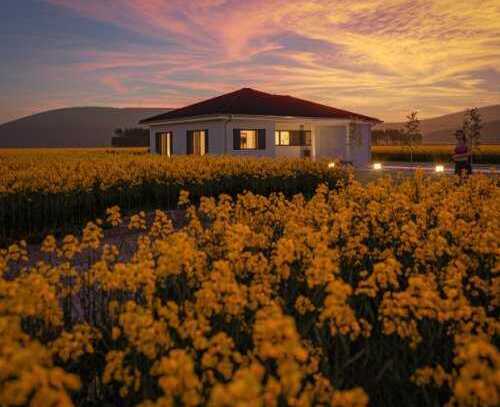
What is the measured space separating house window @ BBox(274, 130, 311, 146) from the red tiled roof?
1518mm

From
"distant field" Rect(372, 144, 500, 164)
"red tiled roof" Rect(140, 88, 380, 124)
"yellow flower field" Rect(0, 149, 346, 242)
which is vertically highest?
"red tiled roof" Rect(140, 88, 380, 124)

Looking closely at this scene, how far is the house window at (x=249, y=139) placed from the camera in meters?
30.0

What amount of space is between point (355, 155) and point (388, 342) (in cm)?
3185

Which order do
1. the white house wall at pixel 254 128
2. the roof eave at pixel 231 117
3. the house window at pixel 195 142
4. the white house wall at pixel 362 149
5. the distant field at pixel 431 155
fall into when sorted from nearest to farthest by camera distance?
the roof eave at pixel 231 117
the white house wall at pixel 254 128
the house window at pixel 195 142
the white house wall at pixel 362 149
the distant field at pixel 431 155

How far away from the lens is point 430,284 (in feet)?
13.7

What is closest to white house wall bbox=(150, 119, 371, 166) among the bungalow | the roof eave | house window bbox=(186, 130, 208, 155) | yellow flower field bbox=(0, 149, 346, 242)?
the bungalow

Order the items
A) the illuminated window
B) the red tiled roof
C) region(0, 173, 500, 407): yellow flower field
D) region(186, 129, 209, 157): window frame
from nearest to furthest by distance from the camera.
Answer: region(0, 173, 500, 407): yellow flower field, the red tiled roof, region(186, 129, 209, 157): window frame, the illuminated window

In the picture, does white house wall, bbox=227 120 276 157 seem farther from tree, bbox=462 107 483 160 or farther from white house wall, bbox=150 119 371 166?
tree, bbox=462 107 483 160

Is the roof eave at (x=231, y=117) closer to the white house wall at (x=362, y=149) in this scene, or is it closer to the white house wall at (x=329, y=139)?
the white house wall at (x=362, y=149)

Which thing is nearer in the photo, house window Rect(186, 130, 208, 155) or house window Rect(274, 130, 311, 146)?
house window Rect(186, 130, 208, 155)

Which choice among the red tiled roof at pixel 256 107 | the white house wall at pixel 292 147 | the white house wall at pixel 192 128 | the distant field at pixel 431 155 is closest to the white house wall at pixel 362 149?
the red tiled roof at pixel 256 107

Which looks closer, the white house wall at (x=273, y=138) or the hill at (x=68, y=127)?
the white house wall at (x=273, y=138)

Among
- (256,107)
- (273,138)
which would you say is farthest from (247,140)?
(256,107)

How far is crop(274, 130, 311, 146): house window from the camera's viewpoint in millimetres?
34438
